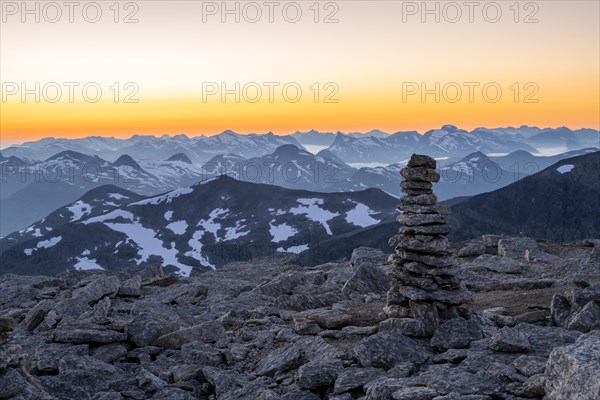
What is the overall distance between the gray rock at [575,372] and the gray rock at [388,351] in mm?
5636

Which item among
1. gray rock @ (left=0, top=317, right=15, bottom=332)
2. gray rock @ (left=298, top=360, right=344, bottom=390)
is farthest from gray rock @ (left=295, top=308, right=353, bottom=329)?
gray rock @ (left=0, top=317, right=15, bottom=332)

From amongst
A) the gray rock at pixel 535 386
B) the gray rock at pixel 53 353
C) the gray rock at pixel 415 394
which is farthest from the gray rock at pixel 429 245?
the gray rock at pixel 53 353

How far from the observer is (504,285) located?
93.9 ft

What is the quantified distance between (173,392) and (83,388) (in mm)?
3043

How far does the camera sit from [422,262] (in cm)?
2225

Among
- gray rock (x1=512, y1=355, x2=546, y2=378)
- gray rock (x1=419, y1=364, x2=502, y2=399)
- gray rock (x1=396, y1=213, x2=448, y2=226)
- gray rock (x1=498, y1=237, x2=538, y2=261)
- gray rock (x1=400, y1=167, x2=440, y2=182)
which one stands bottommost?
gray rock (x1=419, y1=364, x2=502, y2=399)

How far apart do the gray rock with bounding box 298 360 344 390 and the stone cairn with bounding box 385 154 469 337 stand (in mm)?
3458

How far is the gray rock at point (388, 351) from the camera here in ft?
62.2

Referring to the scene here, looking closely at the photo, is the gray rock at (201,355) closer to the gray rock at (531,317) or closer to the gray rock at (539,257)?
the gray rock at (531,317)

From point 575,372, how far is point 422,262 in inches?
380

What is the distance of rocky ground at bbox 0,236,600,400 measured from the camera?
16.2m

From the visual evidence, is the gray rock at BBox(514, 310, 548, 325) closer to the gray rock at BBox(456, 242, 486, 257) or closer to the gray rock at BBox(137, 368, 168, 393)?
the gray rock at BBox(137, 368, 168, 393)

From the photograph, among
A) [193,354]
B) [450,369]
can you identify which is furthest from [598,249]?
[193,354]

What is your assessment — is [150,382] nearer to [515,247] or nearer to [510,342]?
[510,342]
